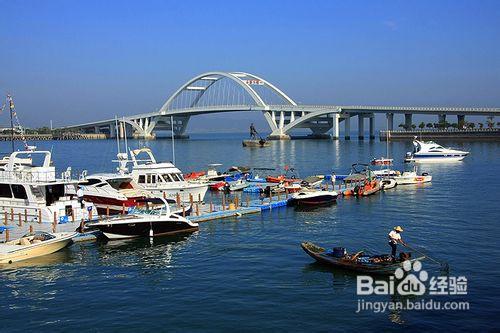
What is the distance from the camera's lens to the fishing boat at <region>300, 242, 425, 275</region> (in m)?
20.5

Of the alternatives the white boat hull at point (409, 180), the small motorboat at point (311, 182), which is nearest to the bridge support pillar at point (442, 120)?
the white boat hull at point (409, 180)

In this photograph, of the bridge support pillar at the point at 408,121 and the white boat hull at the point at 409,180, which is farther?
the bridge support pillar at the point at 408,121

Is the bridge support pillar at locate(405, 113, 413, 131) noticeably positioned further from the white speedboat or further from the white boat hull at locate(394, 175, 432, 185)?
the white boat hull at locate(394, 175, 432, 185)

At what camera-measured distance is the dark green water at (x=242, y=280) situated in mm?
17156

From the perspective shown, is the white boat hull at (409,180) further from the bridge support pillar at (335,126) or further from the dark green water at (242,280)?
the bridge support pillar at (335,126)

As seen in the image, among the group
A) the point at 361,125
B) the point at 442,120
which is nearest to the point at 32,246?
the point at 442,120

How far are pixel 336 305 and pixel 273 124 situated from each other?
546 feet

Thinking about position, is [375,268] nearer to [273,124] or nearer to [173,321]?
[173,321]

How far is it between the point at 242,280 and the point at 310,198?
18.3 meters

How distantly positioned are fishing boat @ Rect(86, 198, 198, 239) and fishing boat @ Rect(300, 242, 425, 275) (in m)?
8.40

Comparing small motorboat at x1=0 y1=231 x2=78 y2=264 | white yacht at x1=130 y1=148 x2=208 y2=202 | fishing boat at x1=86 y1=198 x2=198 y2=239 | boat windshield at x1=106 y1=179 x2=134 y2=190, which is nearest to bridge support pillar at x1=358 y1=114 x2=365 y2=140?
white yacht at x1=130 y1=148 x2=208 y2=202

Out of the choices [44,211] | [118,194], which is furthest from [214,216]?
[44,211]
